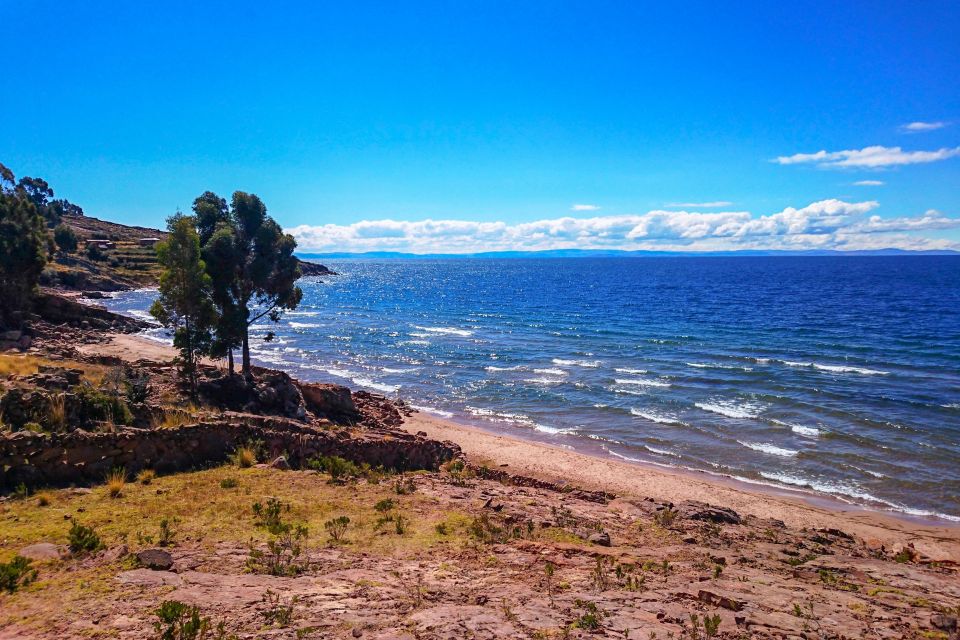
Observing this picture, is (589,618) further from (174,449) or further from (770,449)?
(770,449)

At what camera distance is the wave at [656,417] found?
33.6m

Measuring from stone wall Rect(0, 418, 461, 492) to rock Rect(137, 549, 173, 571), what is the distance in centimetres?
549

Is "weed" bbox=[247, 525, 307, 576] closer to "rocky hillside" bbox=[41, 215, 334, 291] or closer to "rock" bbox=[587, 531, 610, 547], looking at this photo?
"rock" bbox=[587, 531, 610, 547]

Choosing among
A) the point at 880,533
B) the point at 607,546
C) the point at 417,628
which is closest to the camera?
the point at 417,628

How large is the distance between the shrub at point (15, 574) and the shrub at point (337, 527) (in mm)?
5260

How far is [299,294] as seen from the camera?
1237 inches

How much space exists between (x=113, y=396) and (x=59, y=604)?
9855 millimetres

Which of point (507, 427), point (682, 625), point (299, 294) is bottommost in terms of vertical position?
point (507, 427)

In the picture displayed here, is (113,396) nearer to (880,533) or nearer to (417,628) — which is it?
(417,628)

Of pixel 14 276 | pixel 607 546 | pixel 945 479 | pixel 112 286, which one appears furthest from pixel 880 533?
pixel 112 286

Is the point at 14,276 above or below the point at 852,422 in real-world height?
above

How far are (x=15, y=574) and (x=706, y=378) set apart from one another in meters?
42.1

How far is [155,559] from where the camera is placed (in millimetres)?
10352

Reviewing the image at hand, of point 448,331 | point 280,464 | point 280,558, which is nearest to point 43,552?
point 280,558
